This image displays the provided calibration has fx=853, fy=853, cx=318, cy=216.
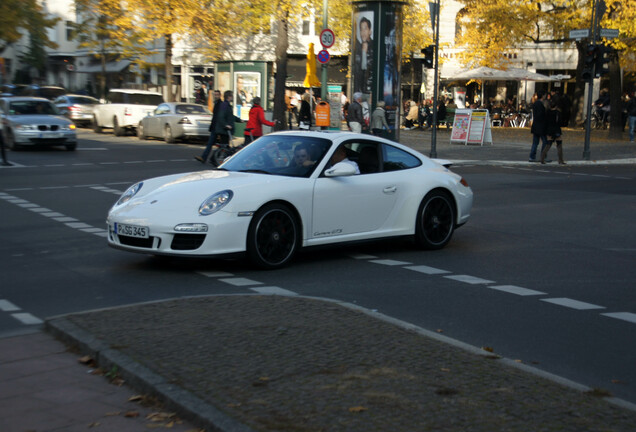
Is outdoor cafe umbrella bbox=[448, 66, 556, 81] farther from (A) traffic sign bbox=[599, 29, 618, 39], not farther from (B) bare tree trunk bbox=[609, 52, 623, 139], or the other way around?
(A) traffic sign bbox=[599, 29, 618, 39]

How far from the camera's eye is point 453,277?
Result: 29.0 ft

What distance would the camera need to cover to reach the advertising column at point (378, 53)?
26484mm

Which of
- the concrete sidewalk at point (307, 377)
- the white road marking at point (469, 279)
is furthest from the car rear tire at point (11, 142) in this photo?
the concrete sidewalk at point (307, 377)

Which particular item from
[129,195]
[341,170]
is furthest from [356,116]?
[129,195]

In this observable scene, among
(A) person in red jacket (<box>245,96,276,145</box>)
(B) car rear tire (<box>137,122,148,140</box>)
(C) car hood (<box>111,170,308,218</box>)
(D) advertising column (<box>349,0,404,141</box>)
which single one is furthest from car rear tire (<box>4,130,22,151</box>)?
(C) car hood (<box>111,170,308,218</box>)

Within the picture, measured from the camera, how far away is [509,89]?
57.2 m

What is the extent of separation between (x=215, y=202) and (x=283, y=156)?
4.48 ft

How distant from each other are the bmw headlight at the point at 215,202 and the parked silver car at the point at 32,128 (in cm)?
1820

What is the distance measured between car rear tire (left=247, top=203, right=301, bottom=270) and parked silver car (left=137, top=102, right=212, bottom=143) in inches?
850

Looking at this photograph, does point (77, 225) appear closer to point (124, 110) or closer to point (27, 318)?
point (27, 318)

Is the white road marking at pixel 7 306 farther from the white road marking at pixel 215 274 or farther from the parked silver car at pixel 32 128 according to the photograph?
the parked silver car at pixel 32 128

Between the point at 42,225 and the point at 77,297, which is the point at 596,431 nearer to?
the point at 77,297

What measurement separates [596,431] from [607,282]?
195 inches

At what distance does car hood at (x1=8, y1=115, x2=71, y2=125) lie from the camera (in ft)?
83.9
